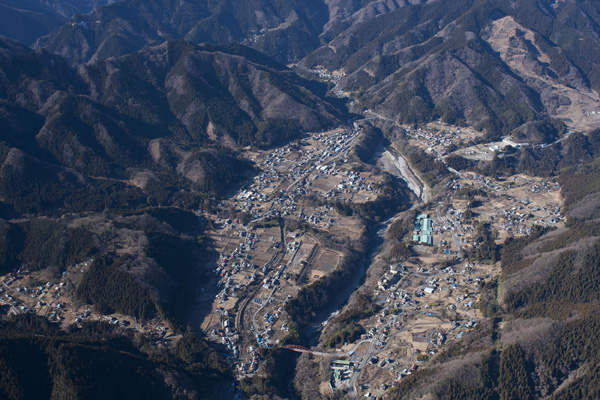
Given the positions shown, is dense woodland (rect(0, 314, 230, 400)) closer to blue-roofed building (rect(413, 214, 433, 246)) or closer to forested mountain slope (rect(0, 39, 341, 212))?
forested mountain slope (rect(0, 39, 341, 212))

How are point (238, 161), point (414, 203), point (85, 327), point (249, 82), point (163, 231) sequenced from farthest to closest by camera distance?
1. point (249, 82)
2. point (238, 161)
3. point (414, 203)
4. point (163, 231)
5. point (85, 327)

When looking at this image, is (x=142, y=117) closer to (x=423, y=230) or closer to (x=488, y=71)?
(x=423, y=230)

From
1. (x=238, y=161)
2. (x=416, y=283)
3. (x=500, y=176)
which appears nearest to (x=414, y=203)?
(x=500, y=176)

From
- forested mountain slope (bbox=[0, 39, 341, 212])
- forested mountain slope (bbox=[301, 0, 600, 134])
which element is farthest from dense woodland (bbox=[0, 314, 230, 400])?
forested mountain slope (bbox=[301, 0, 600, 134])

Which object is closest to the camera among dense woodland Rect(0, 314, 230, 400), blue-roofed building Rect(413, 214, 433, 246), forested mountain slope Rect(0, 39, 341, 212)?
dense woodland Rect(0, 314, 230, 400)

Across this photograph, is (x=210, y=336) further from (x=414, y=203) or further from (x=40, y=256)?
(x=414, y=203)

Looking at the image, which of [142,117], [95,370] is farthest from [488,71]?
[95,370]

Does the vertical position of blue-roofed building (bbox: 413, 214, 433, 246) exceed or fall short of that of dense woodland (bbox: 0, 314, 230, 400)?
it exceeds it

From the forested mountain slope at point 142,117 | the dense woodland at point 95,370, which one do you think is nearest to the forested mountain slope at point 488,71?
the forested mountain slope at point 142,117

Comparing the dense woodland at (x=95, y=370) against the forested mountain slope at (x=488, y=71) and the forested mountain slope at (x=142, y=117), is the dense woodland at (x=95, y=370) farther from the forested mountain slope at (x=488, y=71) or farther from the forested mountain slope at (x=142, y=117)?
the forested mountain slope at (x=488, y=71)

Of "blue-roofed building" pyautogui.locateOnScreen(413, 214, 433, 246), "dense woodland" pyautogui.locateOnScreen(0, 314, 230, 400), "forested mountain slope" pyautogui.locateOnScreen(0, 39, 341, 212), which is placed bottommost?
"dense woodland" pyautogui.locateOnScreen(0, 314, 230, 400)

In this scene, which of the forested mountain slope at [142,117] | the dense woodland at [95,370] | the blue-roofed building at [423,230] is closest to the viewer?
the dense woodland at [95,370]
